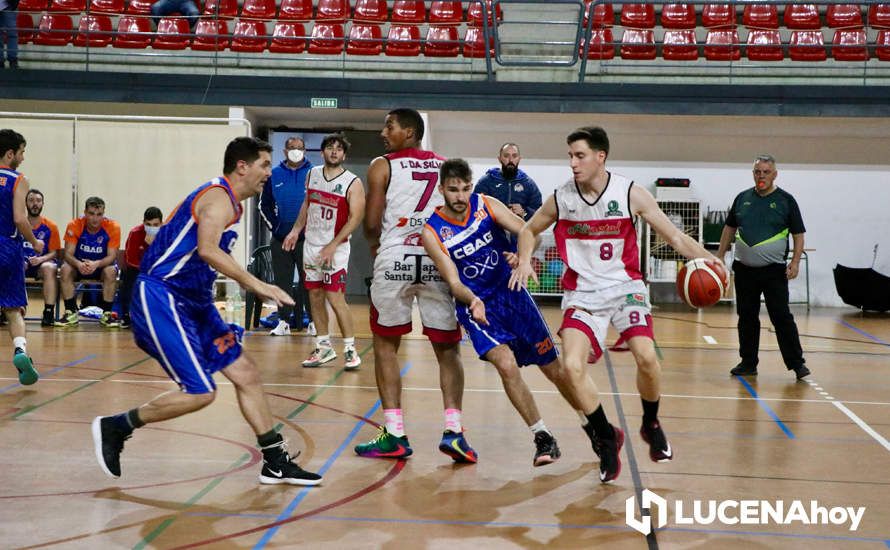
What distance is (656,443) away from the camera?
4.95 meters

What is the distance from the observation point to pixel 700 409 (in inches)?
263

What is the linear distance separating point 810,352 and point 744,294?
83.7 inches

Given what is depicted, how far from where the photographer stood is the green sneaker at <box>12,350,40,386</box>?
22.2 feet

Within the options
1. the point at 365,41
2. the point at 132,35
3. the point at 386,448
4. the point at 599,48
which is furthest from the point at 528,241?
the point at 132,35

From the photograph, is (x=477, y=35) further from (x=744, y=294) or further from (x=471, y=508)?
(x=471, y=508)

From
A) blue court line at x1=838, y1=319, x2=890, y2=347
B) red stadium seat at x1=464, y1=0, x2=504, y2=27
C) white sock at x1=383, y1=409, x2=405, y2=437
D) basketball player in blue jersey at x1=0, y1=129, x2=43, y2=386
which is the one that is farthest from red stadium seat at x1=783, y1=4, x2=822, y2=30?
white sock at x1=383, y1=409, x2=405, y2=437

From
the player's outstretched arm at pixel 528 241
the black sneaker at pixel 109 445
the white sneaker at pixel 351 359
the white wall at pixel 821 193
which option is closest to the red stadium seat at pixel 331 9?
the white wall at pixel 821 193

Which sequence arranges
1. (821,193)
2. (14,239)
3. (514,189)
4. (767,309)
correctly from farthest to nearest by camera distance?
(821,193)
(514,189)
(767,309)
(14,239)

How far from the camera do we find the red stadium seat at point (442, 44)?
15.4 metres

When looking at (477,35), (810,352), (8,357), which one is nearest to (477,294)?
(8,357)

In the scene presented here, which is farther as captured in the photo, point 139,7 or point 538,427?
point 139,7

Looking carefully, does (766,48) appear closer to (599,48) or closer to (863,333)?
(599,48)

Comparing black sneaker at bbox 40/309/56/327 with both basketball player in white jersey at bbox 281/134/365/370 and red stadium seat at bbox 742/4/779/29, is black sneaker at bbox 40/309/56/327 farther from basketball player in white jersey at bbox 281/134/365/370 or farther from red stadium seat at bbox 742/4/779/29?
red stadium seat at bbox 742/4/779/29

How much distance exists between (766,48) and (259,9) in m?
8.43
